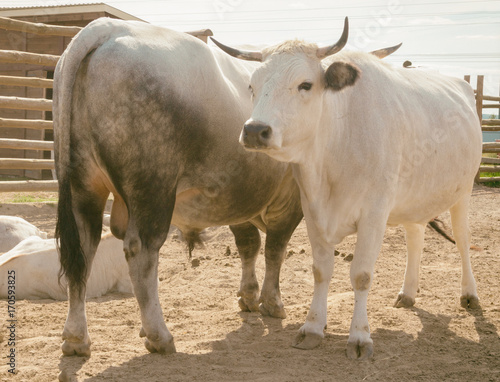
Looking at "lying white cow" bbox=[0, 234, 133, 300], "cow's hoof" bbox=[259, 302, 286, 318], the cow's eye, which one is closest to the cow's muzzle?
the cow's eye

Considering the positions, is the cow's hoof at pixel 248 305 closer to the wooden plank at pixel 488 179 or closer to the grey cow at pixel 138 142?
the grey cow at pixel 138 142

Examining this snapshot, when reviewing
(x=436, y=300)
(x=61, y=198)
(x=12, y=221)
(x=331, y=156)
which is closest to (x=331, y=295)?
(x=436, y=300)

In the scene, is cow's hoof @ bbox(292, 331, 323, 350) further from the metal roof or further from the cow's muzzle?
the metal roof

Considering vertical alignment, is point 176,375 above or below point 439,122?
below

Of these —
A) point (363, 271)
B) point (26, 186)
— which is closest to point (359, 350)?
point (363, 271)

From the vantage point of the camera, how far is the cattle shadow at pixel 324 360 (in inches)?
→ 149

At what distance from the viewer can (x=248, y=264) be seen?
5.62 meters

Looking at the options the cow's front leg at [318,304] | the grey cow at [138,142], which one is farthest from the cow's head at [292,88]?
the cow's front leg at [318,304]

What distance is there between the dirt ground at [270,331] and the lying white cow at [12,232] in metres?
1.56

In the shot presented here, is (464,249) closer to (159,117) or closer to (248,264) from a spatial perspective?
(248,264)

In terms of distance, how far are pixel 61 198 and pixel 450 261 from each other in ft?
15.1

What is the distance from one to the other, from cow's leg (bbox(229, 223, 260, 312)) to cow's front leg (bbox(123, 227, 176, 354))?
1401mm

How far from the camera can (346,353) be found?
4.16 metres

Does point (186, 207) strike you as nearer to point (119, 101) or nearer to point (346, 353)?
point (119, 101)
